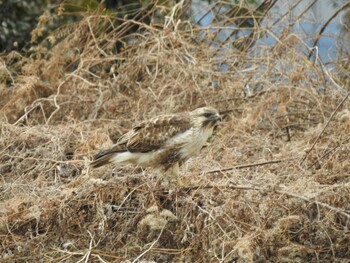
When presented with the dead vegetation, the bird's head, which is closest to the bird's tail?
the dead vegetation

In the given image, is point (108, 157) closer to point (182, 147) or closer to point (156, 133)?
point (156, 133)

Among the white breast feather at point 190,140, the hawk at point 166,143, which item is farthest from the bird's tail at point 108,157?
the white breast feather at point 190,140

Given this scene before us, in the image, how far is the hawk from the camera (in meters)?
6.82

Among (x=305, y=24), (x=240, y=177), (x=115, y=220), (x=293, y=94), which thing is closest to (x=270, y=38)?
(x=305, y=24)

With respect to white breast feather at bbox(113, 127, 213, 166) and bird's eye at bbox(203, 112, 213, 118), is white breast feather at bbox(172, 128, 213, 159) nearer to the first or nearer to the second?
white breast feather at bbox(113, 127, 213, 166)

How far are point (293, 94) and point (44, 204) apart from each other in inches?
114

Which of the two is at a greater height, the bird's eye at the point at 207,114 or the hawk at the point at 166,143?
the bird's eye at the point at 207,114

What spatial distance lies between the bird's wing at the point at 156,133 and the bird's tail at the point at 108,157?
0.05 m

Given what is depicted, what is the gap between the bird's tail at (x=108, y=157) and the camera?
686cm

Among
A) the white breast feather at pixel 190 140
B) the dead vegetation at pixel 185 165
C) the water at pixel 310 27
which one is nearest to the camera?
the dead vegetation at pixel 185 165

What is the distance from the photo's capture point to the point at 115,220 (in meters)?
6.64

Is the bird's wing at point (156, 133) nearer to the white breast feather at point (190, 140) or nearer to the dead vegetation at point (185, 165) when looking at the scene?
the white breast feather at point (190, 140)

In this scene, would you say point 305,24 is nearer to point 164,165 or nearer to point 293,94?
point 293,94

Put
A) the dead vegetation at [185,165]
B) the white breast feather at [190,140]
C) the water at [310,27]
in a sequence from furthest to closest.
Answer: the water at [310,27], the white breast feather at [190,140], the dead vegetation at [185,165]
